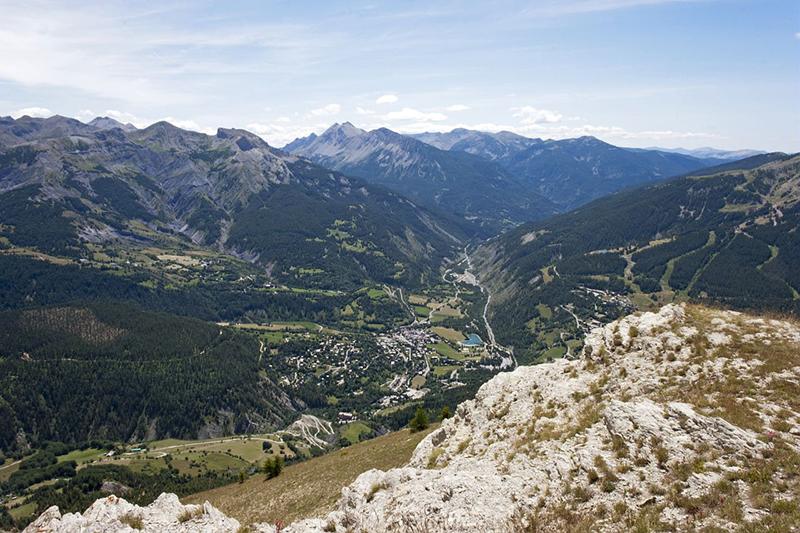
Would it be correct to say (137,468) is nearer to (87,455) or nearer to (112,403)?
(87,455)

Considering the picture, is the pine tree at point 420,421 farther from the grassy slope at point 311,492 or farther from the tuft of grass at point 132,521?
the tuft of grass at point 132,521

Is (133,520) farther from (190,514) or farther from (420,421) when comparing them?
(420,421)

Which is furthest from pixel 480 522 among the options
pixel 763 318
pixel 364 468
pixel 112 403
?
pixel 112 403

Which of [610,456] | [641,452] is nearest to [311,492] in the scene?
[610,456]

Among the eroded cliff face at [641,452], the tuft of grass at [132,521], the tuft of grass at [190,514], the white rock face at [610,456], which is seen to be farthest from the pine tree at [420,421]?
the tuft of grass at [132,521]

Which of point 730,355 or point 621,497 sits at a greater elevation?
point 730,355

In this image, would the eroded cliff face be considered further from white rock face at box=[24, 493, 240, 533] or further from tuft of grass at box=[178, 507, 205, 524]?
tuft of grass at box=[178, 507, 205, 524]
